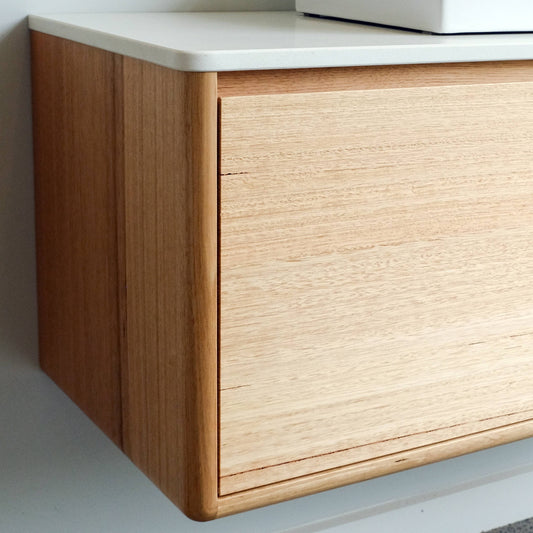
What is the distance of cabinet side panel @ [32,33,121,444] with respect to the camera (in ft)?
2.35

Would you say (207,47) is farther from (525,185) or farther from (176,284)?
(525,185)

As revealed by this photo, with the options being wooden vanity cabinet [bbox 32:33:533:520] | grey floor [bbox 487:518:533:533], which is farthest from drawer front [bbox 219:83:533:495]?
grey floor [bbox 487:518:533:533]

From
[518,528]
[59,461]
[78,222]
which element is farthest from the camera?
[518,528]

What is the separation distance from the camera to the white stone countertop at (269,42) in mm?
571

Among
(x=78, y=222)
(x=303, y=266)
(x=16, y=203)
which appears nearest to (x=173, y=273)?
(x=303, y=266)

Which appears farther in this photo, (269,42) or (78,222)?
(78,222)

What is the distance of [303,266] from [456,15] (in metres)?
0.24

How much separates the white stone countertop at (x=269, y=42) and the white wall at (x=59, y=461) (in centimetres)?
8

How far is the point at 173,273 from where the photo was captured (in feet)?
2.01

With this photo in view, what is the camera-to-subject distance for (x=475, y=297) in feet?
2.30

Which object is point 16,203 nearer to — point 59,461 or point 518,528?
point 59,461

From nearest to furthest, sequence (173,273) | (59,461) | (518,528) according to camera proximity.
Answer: (173,273)
(59,461)
(518,528)

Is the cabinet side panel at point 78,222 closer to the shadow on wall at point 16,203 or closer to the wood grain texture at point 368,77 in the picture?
the shadow on wall at point 16,203

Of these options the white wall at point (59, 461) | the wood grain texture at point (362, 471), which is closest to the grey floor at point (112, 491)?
the white wall at point (59, 461)
